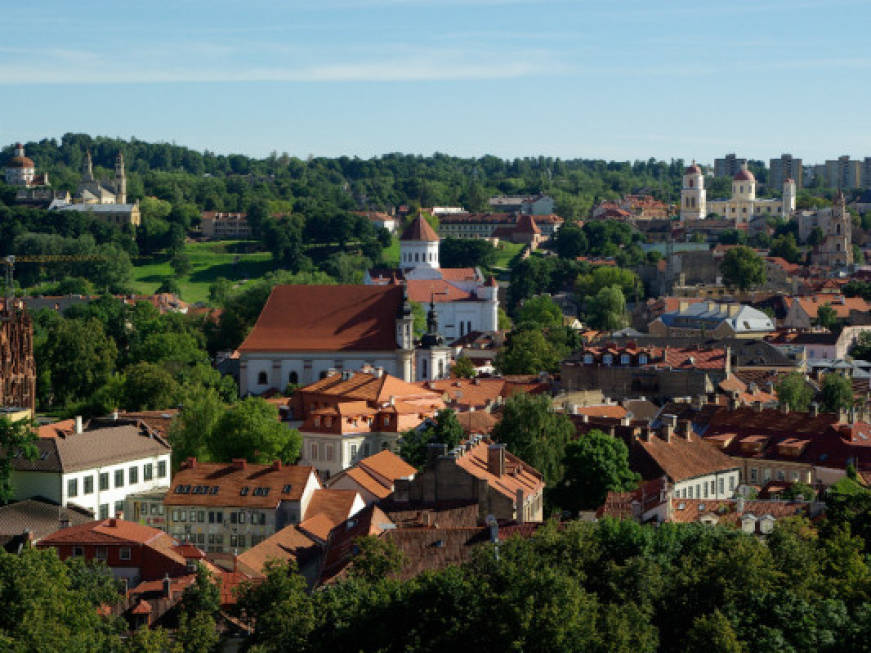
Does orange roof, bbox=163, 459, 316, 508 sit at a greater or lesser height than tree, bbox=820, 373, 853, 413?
greater

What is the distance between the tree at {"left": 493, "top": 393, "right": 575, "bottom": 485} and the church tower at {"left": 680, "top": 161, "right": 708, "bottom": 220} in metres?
126

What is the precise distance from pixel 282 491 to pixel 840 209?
11343 cm

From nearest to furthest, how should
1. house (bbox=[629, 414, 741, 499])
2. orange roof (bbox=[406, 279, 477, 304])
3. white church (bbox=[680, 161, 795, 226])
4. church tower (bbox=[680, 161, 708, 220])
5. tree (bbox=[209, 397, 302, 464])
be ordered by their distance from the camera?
1. house (bbox=[629, 414, 741, 499])
2. tree (bbox=[209, 397, 302, 464])
3. orange roof (bbox=[406, 279, 477, 304])
4. white church (bbox=[680, 161, 795, 226])
5. church tower (bbox=[680, 161, 708, 220])

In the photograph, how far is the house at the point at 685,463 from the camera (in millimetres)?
51625

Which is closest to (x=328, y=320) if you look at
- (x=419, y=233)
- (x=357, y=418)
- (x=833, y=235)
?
(x=357, y=418)

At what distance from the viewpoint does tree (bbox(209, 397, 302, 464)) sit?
55.9 m

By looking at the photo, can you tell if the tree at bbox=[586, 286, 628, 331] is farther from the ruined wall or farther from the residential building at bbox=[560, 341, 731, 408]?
the ruined wall

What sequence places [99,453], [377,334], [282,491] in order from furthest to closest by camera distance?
[377,334] → [99,453] → [282,491]

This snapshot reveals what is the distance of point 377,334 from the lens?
3044 inches

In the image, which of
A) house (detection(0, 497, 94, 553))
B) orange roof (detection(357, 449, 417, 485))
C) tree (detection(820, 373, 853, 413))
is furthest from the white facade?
tree (detection(820, 373, 853, 413))

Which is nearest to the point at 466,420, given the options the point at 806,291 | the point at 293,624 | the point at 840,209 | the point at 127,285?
the point at 293,624

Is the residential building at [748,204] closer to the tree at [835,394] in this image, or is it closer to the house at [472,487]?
the tree at [835,394]

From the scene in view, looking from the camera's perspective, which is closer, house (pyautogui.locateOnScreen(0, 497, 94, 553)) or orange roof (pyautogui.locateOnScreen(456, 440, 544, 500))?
house (pyautogui.locateOnScreen(0, 497, 94, 553))

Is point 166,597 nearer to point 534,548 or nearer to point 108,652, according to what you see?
point 108,652
